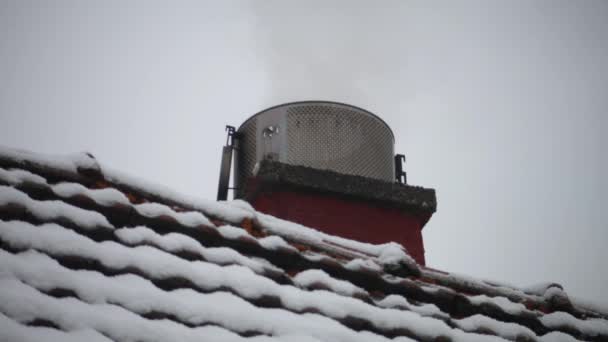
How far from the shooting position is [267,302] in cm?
171

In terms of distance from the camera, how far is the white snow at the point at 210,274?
144 centimetres

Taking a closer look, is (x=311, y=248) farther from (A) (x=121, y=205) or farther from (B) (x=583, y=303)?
(B) (x=583, y=303)

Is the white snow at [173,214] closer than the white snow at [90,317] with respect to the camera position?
No

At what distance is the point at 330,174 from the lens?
404 centimetres

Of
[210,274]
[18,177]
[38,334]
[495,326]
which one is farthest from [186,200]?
[495,326]

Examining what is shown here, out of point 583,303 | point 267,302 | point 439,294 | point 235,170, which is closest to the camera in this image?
point 267,302

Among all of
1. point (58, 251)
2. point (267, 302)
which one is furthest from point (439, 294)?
point (58, 251)

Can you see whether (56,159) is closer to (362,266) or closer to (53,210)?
(53,210)

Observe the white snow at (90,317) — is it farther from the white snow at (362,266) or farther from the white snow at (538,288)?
the white snow at (538,288)

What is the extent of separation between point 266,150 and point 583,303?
297 centimetres

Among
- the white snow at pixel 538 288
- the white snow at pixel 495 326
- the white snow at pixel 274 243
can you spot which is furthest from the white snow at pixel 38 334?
the white snow at pixel 538 288

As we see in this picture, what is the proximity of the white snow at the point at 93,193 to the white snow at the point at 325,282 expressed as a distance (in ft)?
2.43

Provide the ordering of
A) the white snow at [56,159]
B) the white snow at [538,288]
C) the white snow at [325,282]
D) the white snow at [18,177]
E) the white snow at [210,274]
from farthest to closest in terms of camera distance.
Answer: the white snow at [538,288] < the white snow at [325,282] < the white snow at [56,159] < the white snow at [18,177] < the white snow at [210,274]

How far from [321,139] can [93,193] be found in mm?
3023
